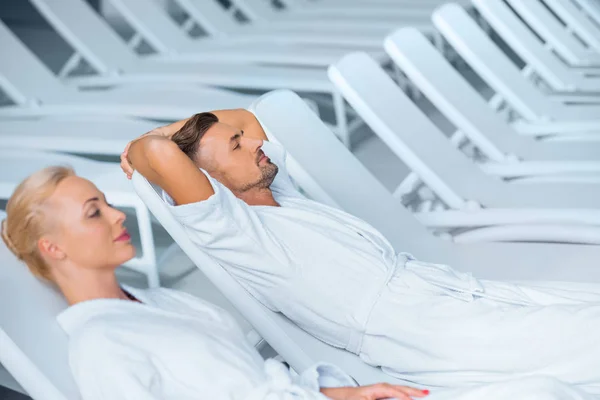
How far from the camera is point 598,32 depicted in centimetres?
572

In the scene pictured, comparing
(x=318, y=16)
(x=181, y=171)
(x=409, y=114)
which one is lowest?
(x=181, y=171)

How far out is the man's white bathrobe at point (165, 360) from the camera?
1.55 meters

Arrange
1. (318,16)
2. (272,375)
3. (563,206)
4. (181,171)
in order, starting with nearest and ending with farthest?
(272,375), (181,171), (563,206), (318,16)

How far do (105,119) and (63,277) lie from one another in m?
2.11

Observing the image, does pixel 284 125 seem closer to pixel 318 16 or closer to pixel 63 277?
pixel 63 277

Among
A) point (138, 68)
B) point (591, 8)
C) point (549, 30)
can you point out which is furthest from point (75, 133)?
point (591, 8)

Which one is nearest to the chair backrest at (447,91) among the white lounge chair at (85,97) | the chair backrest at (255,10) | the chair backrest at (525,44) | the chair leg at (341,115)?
the chair leg at (341,115)

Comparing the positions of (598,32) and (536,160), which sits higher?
(598,32)

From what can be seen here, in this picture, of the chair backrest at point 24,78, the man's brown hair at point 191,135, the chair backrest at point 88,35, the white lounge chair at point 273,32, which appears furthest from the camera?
the white lounge chair at point 273,32

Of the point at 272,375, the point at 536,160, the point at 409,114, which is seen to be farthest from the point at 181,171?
the point at 536,160

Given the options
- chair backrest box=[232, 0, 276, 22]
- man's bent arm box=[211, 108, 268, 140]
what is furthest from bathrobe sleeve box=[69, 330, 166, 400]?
chair backrest box=[232, 0, 276, 22]

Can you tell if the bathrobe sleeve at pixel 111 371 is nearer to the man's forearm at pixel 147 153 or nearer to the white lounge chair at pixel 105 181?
the man's forearm at pixel 147 153

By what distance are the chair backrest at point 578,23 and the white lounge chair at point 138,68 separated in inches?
67.8

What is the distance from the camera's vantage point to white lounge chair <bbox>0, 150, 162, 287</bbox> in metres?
2.26
